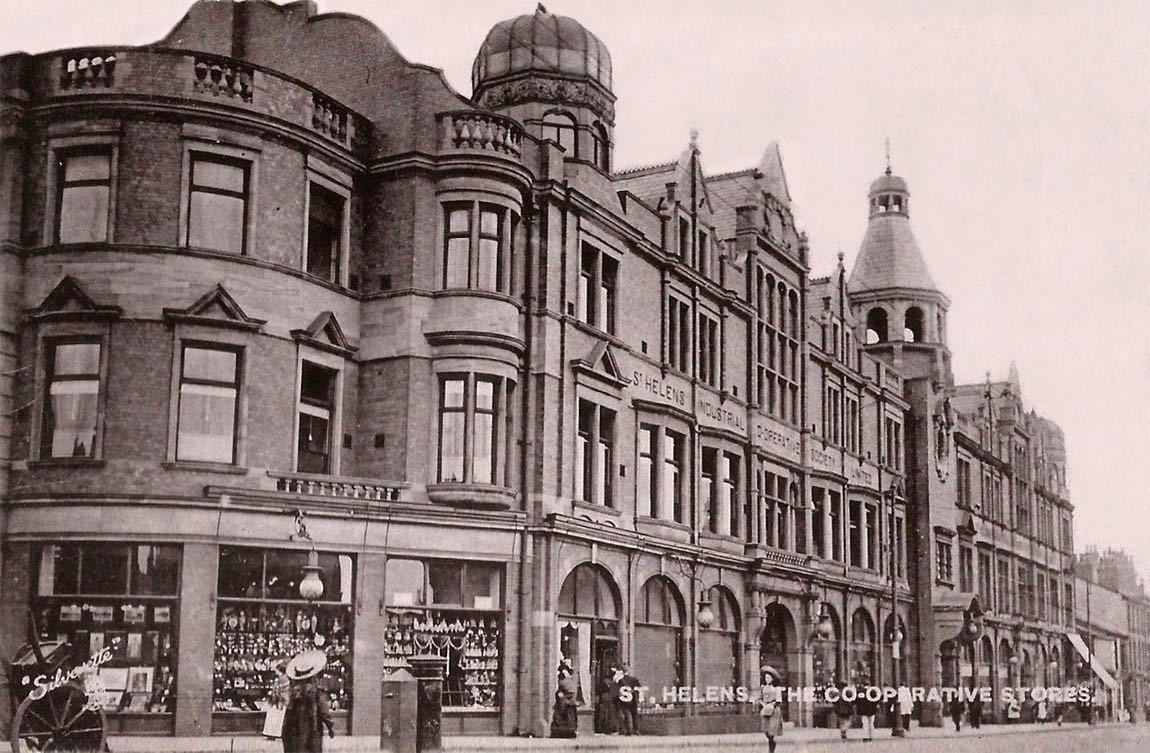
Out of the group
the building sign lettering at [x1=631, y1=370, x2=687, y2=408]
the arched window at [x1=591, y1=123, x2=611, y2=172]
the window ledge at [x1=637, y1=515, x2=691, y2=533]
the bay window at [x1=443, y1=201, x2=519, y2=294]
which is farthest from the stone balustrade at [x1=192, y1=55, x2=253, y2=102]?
the window ledge at [x1=637, y1=515, x2=691, y2=533]

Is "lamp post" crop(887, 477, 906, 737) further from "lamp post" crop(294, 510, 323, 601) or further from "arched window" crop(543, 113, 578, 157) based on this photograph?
"lamp post" crop(294, 510, 323, 601)

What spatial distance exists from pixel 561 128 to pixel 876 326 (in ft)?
A: 102

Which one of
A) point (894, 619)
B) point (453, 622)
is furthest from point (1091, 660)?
point (453, 622)

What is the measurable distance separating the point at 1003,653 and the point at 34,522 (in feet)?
163

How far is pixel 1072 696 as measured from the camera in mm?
69062

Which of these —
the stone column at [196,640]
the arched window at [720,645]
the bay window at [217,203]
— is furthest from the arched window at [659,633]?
the bay window at [217,203]

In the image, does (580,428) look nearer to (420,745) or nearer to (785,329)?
(420,745)

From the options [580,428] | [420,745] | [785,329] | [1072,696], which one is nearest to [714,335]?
[785,329]

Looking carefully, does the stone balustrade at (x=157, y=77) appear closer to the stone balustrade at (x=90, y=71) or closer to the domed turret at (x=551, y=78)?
the stone balustrade at (x=90, y=71)

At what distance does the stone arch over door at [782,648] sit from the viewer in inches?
1672

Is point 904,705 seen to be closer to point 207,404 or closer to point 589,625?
point 589,625

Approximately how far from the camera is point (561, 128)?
34969 millimetres

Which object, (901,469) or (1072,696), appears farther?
(1072,696)

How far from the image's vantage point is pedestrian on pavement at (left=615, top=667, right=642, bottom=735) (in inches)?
1232
